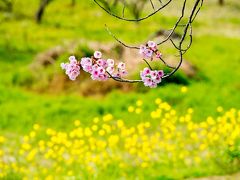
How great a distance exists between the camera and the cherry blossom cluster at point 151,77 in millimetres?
5484

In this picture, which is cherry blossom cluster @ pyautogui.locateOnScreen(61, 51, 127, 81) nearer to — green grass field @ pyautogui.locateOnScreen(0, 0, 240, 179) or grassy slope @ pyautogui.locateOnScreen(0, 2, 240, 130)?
green grass field @ pyautogui.locateOnScreen(0, 0, 240, 179)

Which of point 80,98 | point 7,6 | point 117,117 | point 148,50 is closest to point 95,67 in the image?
point 148,50

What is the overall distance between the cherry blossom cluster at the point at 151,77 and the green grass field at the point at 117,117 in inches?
109

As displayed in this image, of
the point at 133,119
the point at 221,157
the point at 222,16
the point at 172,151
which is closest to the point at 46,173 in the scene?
the point at 172,151

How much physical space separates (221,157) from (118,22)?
2548 centimetres

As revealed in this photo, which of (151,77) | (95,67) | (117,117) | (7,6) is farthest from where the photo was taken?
(7,6)

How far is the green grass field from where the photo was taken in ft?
34.2

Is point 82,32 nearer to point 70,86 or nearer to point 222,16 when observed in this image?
point 222,16

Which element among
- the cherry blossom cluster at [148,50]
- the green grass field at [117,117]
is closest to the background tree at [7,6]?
the green grass field at [117,117]

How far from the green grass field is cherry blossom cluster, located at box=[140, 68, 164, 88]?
2.78 metres

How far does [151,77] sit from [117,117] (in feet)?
32.7

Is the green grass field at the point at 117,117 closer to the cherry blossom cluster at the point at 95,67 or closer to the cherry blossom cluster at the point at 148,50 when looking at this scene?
the cherry blossom cluster at the point at 148,50

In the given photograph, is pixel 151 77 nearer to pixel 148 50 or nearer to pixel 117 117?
pixel 148 50

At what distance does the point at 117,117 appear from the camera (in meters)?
15.4
